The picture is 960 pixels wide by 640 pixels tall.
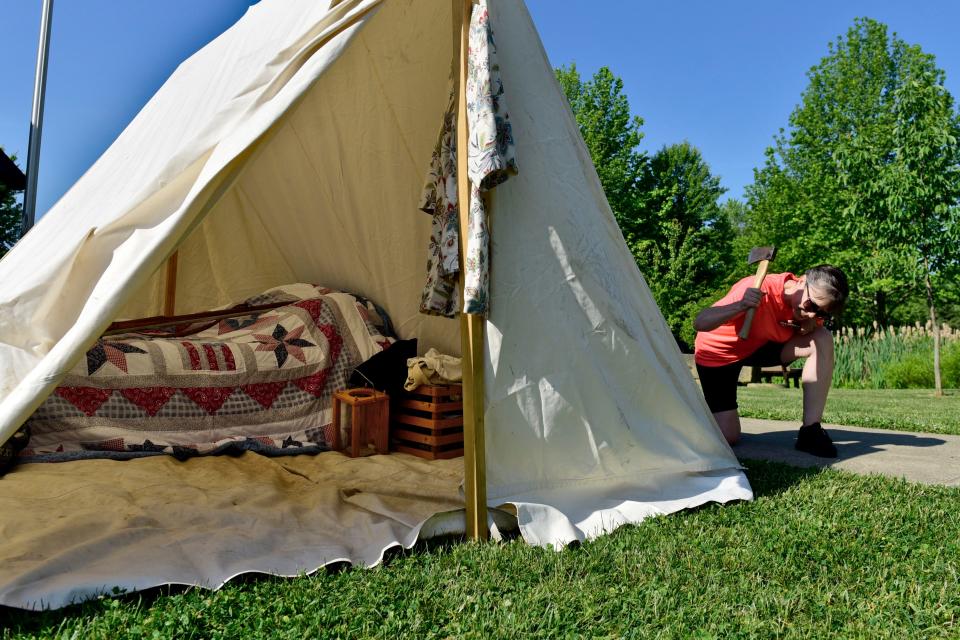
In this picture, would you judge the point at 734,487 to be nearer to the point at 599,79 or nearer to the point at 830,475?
the point at 830,475

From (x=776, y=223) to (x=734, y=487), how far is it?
17.7m

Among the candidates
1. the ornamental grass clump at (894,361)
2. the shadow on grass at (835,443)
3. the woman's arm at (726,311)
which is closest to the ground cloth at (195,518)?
the woman's arm at (726,311)

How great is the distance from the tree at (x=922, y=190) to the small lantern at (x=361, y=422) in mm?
6594

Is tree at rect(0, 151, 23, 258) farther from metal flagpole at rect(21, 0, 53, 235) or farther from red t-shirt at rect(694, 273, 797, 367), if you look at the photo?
red t-shirt at rect(694, 273, 797, 367)

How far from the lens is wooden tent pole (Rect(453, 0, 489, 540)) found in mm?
2129

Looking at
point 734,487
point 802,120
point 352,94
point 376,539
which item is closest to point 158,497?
point 376,539

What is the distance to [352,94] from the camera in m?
3.68

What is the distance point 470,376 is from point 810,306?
1.83 meters

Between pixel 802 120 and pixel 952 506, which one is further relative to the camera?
pixel 802 120

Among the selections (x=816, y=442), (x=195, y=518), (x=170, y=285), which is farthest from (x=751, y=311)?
(x=170, y=285)

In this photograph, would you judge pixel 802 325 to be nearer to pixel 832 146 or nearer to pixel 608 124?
pixel 832 146

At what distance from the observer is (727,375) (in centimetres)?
346

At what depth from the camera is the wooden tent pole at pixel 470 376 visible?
213 cm

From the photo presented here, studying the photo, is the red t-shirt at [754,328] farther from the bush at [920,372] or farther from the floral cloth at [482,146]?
the bush at [920,372]
